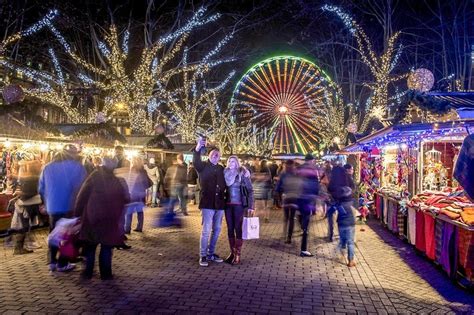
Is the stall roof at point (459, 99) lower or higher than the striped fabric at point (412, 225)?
higher

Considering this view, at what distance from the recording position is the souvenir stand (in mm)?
6234

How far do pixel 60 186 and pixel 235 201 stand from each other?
8.74ft

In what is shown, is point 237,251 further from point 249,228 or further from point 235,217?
point 235,217

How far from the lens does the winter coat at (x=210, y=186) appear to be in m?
6.91

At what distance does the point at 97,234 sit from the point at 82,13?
52.7ft

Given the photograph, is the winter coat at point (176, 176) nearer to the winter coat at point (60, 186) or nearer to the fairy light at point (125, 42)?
the winter coat at point (60, 186)

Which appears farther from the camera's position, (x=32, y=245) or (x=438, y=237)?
(x=32, y=245)

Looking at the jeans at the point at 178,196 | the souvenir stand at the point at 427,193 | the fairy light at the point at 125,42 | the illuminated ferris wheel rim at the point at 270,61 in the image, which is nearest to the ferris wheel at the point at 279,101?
the illuminated ferris wheel rim at the point at 270,61

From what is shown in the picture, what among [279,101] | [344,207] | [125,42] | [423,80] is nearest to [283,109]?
[279,101]

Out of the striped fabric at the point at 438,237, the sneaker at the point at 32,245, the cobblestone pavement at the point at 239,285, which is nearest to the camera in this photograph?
the cobblestone pavement at the point at 239,285

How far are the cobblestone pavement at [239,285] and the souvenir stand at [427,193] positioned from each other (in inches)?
16.1

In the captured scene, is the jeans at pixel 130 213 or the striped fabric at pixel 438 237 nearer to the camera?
the striped fabric at pixel 438 237

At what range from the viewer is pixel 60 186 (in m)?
6.61

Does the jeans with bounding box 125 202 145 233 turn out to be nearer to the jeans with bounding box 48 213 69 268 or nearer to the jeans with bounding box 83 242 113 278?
the jeans with bounding box 48 213 69 268
